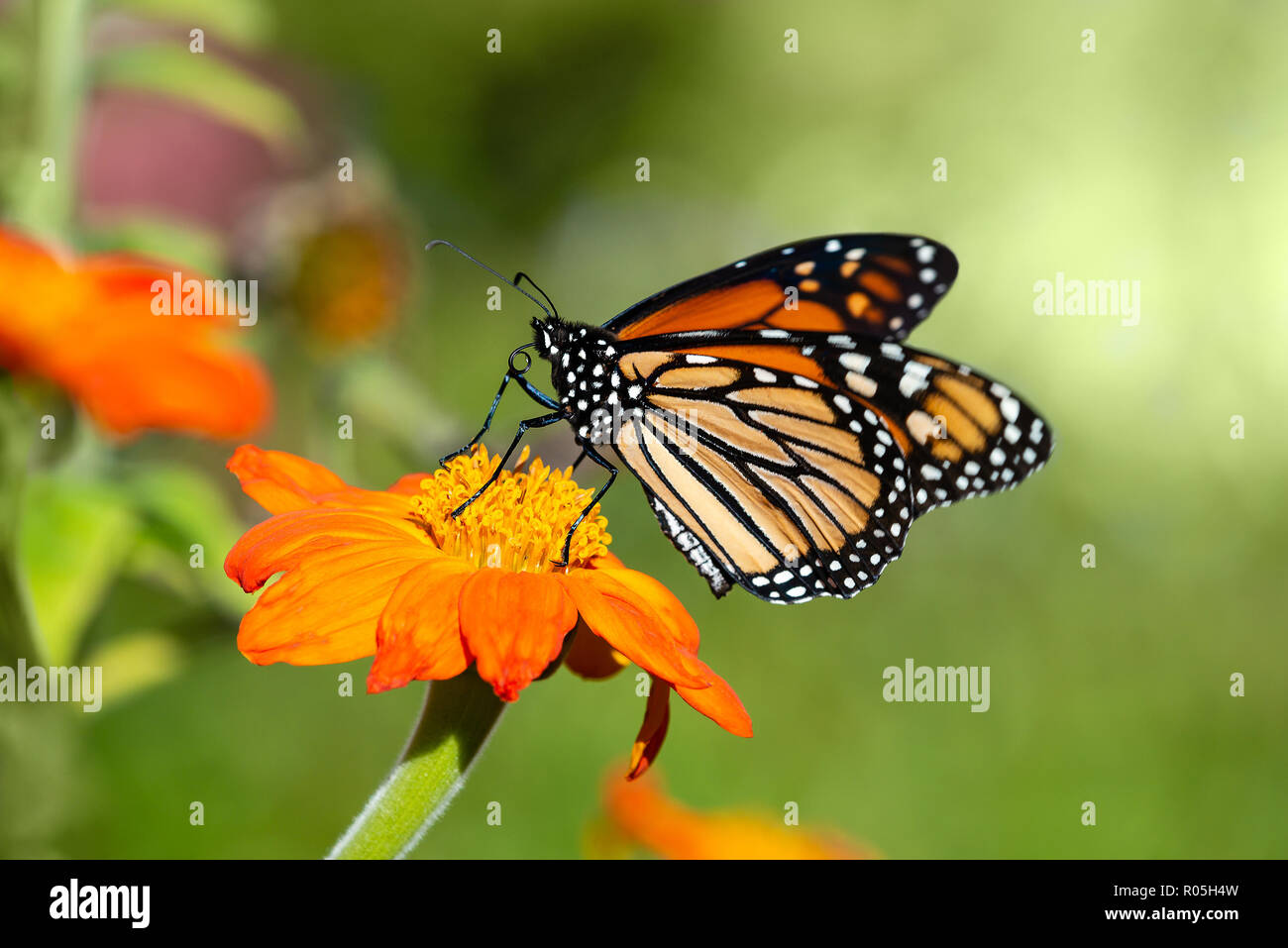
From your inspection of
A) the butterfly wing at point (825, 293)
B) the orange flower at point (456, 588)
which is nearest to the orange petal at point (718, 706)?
the orange flower at point (456, 588)

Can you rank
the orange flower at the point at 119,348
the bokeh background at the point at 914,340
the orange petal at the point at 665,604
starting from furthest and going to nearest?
the bokeh background at the point at 914,340 → the orange flower at the point at 119,348 → the orange petal at the point at 665,604

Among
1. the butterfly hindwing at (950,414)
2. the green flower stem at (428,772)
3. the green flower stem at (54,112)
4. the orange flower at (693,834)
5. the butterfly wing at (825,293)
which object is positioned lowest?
the orange flower at (693,834)

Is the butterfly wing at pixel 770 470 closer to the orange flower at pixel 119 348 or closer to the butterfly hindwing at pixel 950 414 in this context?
the butterfly hindwing at pixel 950 414

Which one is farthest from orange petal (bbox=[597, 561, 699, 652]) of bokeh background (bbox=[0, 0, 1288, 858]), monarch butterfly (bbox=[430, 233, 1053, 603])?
bokeh background (bbox=[0, 0, 1288, 858])

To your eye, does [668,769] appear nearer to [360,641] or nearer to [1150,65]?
[360,641]
